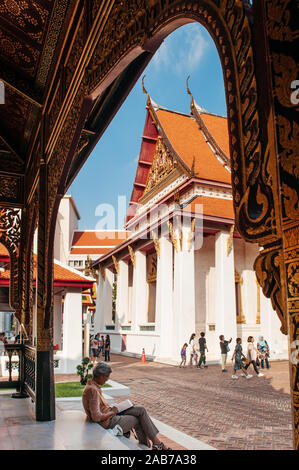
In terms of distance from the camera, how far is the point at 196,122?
21.3m

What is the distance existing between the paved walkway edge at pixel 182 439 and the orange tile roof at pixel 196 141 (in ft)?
41.0

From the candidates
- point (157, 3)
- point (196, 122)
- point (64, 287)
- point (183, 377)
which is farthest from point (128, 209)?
point (157, 3)

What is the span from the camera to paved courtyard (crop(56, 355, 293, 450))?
518cm

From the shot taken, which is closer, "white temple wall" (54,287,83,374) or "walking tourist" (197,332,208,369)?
"white temple wall" (54,287,83,374)

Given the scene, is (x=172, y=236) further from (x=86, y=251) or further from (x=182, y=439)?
(x=86, y=251)

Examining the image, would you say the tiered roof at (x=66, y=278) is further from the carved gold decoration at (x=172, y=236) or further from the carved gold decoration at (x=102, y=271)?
the carved gold decoration at (x=102, y=271)

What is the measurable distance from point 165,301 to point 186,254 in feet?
7.53

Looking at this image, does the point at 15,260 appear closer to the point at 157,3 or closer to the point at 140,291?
the point at 157,3

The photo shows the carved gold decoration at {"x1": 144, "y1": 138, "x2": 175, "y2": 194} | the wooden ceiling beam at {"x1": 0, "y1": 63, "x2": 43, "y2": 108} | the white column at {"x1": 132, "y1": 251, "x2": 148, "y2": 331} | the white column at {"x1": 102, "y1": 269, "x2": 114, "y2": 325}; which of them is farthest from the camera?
the white column at {"x1": 102, "y1": 269, "x2": 114, "y2": 325}

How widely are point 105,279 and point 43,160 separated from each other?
2080 cm

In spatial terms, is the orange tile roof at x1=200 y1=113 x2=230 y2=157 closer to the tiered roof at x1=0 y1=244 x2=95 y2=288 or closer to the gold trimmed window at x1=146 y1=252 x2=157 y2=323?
the gold trimmed window at x1=146 y1=252 x2=157 y2=323

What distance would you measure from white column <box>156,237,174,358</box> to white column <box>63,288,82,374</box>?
4881 mm

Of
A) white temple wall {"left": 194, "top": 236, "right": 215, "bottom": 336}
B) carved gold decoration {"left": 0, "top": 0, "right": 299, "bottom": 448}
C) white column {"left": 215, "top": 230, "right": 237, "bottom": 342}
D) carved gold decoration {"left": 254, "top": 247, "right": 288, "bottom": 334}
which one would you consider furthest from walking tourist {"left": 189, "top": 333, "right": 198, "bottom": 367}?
carved gold decoration {"left": 254, "top": 247, "right": 288, "bottom": 334}

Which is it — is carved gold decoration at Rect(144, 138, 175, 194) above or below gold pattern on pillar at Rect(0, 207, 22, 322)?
above
